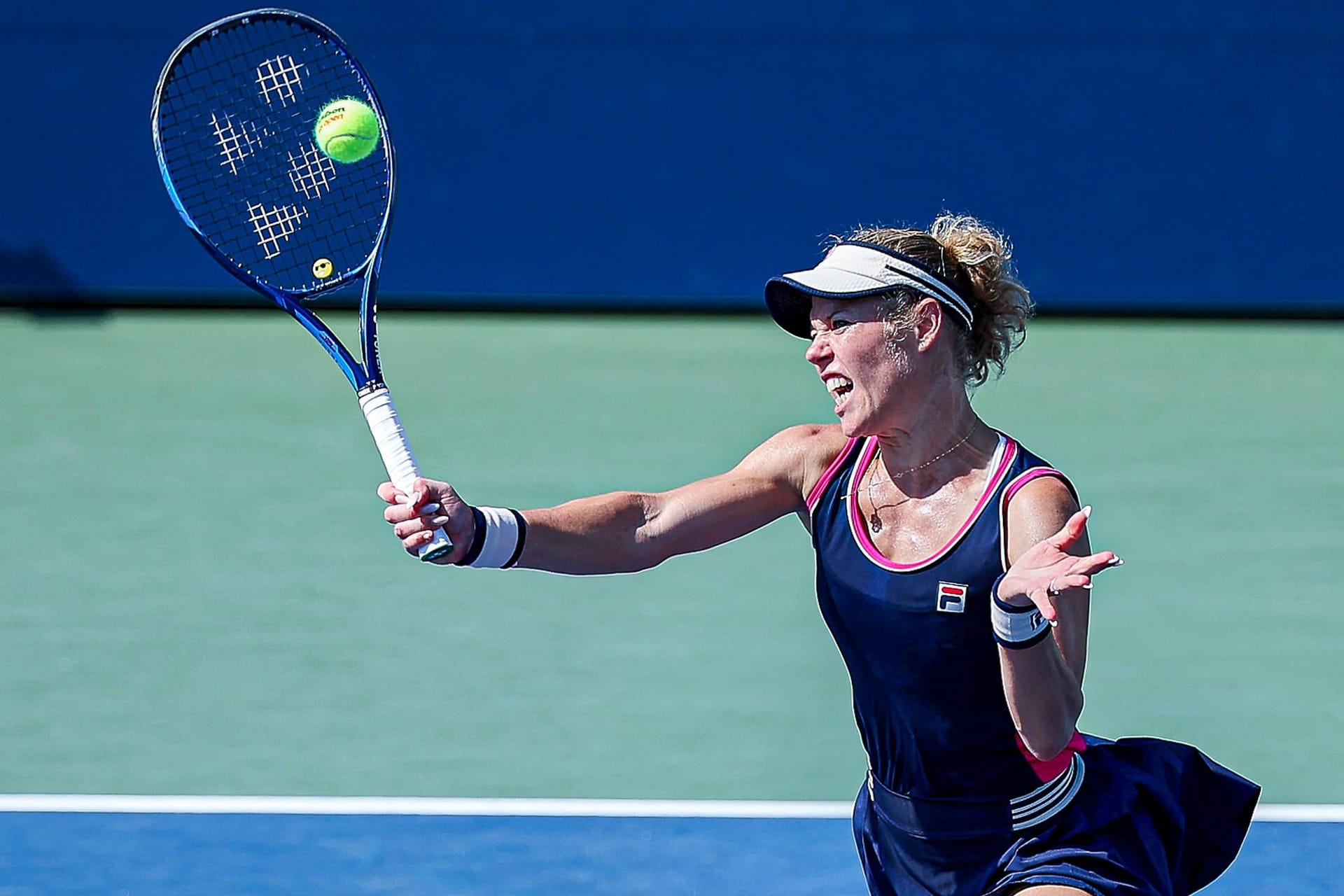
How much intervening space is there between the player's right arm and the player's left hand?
0.67 m

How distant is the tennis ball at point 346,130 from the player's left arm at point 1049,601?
196 centimetres

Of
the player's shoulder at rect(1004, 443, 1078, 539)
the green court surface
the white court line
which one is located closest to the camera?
the player's shoulder at rect(1004, 443, 1078, 539)

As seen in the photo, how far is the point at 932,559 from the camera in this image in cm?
303

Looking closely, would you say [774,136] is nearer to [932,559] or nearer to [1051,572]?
[932,559]

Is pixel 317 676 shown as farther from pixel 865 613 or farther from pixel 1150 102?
pixel 1150 102

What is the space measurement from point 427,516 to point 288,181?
4.39 meters

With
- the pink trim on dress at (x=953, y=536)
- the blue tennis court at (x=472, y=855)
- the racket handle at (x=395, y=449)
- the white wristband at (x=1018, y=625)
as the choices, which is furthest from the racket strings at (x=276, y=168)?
the white wristband at (x=1018, y=625)

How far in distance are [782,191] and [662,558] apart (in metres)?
7.83

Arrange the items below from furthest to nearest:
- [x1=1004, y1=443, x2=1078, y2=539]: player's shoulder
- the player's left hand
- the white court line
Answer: the white court line → [x1=1004, y1=443, x2=1078, y2=539]: player's shoulder → the player's left hand

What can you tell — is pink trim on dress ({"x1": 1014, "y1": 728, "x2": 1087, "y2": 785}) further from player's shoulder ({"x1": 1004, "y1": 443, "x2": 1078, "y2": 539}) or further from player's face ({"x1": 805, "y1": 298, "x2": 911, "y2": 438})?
player's face ({"x1": 805, "y1": 298, "x2": 911, "y2": 438})

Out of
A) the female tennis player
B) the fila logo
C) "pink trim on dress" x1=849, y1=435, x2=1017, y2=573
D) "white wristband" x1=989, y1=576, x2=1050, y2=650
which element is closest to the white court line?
the female tennis player

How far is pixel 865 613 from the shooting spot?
3100 mm

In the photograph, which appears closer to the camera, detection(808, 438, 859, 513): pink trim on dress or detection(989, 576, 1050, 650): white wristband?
detection(989, 576, 1050, 650): white wristband

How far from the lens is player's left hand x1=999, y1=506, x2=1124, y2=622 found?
8.48 ft
